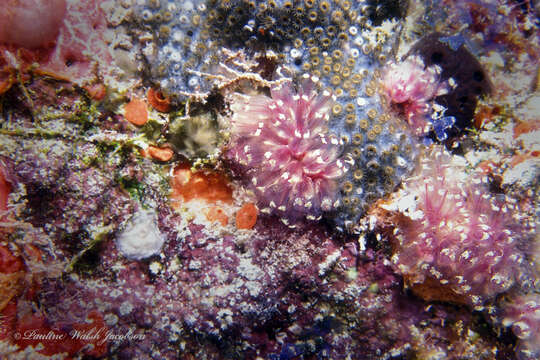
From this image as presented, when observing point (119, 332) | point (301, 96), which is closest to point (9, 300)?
point (119, 332)

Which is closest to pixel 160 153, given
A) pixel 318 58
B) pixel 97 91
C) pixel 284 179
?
pixel 97 91

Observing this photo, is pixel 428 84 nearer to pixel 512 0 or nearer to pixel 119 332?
pixel 512 0

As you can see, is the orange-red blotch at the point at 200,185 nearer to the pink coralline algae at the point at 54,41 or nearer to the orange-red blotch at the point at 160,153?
the orange-red blotch at the point at 160,153

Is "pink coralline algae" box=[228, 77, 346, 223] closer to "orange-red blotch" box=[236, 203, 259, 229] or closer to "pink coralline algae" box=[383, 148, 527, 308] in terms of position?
"orange-red blotch" box=[236, 203, 259, 229]

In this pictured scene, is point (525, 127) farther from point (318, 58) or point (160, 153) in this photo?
point (160, 153)

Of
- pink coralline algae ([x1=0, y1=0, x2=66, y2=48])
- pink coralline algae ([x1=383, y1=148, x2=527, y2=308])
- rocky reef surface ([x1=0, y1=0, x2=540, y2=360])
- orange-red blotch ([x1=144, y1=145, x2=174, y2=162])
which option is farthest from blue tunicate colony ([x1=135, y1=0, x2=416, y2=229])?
pink coralline algae ([x1=0, y1=0, x2=66, y2=48])

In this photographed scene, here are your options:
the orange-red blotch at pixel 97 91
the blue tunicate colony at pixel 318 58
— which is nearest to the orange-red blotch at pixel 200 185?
the blue tunicate colony at pixel 318 58
